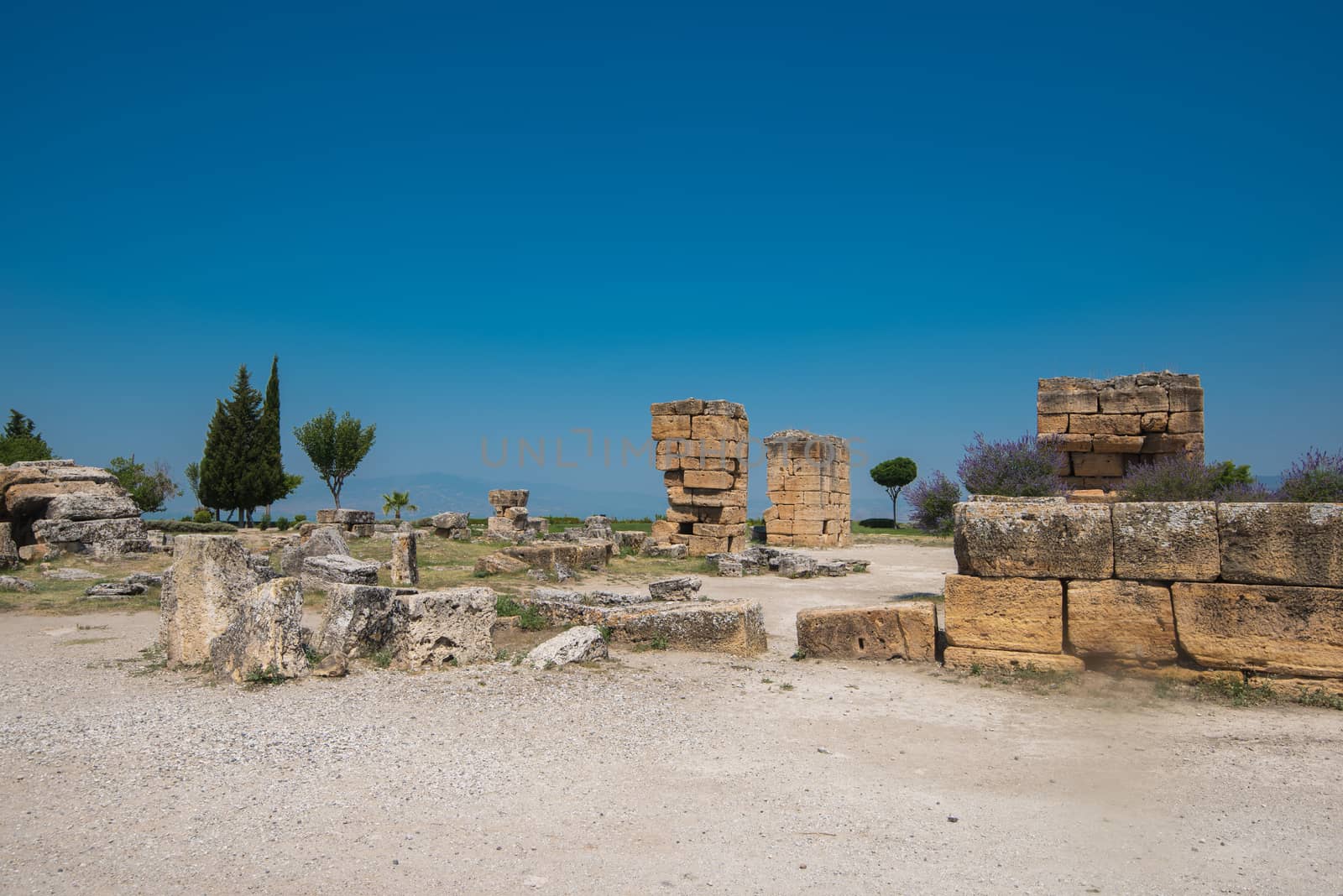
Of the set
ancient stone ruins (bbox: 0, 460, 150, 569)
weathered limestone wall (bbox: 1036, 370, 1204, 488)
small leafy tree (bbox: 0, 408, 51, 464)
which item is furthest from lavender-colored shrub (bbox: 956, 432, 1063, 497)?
small leafy tree (bbox: 0, 408, 51, 464)

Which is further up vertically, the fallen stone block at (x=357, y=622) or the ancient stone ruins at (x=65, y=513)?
the ancient stone ruins at (x=65, y=513)

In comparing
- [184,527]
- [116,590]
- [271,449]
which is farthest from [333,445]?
[116,590]

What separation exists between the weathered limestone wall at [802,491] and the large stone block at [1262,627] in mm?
16217

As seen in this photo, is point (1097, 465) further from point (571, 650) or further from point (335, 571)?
point (335, 571)

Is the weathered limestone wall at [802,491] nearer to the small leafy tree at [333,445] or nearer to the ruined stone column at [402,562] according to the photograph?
the ruined stone column at [402,562]

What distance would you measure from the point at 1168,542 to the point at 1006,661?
1.60 metres

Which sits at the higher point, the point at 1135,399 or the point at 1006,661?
the point at 1135,399

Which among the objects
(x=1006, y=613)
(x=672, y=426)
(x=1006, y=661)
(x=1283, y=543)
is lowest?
(x=1006, y=661)

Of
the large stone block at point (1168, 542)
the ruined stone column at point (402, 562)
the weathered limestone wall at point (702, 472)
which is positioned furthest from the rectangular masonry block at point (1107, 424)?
the ruined stone column at point (402, 562)

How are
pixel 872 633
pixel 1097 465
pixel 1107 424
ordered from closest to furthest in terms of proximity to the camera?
pixel 872 633, pixel 1107 424, pixel 1097 465

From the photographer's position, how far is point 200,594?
24.2ft

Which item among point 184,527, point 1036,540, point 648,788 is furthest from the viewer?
point 184,527

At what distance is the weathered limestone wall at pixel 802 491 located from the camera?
23.1 m

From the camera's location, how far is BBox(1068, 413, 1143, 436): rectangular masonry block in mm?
15812
